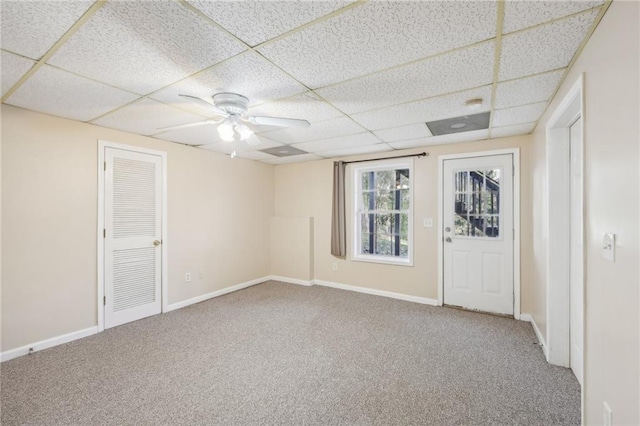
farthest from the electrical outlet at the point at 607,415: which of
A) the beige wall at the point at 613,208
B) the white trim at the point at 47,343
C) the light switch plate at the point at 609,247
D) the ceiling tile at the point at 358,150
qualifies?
the white trim at the point at 47,343

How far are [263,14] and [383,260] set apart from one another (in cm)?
369

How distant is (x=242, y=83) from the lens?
2.04 meters

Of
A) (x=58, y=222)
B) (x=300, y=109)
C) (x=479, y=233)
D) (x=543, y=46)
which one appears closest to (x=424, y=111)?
(x=543, y=46)

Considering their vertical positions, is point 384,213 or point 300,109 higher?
point 300,109

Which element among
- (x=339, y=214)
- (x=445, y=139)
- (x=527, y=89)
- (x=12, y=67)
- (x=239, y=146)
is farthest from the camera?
(x=339, y=214)

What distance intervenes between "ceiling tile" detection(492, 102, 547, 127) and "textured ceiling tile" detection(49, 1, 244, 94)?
2.46 m

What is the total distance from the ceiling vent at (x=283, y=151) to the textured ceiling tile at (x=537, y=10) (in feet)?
9.74

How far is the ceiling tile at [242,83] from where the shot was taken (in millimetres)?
1794

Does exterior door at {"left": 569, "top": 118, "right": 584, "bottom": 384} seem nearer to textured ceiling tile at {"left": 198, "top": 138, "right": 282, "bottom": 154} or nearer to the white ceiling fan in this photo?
the white ceiling fan

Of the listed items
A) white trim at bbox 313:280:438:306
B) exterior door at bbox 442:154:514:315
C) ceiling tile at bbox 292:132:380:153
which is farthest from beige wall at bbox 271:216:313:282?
exterior door at bbox 442:154:514:315

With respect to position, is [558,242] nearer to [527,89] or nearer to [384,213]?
[527,89]

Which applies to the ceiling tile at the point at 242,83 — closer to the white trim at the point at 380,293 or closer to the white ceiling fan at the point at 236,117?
the white ceiling fan at the point at 236,117

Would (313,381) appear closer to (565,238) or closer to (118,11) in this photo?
(565,238)

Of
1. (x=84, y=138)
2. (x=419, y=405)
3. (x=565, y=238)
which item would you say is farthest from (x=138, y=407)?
(x=565, y=238)
